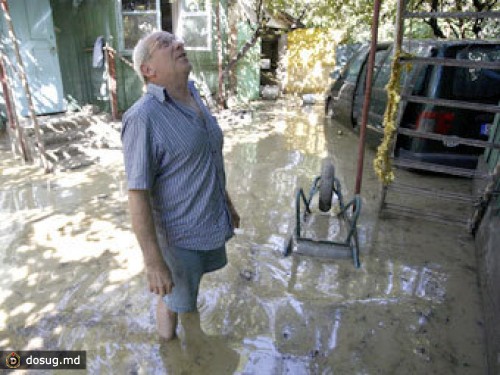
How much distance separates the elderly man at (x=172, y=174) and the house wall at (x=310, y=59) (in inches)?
473

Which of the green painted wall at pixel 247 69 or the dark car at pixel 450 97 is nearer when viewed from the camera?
the dark car at pixel 450 97

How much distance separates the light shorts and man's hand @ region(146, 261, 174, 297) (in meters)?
0.11

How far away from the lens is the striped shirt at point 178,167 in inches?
65.6

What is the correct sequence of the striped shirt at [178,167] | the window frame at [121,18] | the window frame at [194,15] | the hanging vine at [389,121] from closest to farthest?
the striped shirt at [178,167] → the hanging vine at [389,121] → the window frame at [121,18] → the window frame at [194,15]

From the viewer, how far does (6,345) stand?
239 cm

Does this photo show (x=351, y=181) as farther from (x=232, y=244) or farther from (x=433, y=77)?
(x=232, y=244)

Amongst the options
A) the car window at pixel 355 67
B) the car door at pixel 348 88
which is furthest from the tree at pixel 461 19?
the car door at pixel 348 88

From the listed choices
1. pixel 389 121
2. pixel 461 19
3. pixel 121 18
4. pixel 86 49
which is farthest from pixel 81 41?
pixel 461 19

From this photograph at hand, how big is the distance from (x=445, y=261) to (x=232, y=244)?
196cm

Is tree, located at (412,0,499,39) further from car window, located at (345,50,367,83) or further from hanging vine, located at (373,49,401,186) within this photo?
hanging vine, located at (373,49,401,186)

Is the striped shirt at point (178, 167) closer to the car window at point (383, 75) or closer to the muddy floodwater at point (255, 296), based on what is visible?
the muddy floodwater at point (255, 296)

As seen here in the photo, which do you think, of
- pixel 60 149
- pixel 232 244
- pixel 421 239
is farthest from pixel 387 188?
pixel 60 149

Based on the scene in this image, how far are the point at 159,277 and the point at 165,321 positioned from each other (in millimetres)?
650

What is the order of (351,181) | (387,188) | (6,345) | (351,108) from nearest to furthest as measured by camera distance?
(6,345)
(387,188)
(351,181)
(351,108)
